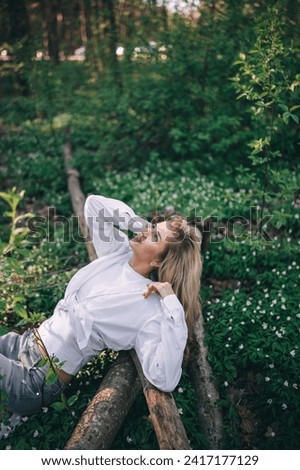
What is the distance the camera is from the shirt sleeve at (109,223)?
4.14 metres

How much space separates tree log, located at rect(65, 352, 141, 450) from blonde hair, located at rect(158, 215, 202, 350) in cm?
74

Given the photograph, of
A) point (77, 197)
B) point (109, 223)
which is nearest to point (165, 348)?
point (109, 223)

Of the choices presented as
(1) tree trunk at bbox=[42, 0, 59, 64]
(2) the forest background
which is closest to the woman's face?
(2) the forest background

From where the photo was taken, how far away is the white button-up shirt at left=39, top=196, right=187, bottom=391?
3.14 m

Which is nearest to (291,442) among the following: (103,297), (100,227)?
(103,297)

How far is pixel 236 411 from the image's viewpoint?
12.1ft

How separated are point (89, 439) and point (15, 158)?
743 centimetres

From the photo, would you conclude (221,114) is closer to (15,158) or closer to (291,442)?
(15,158)

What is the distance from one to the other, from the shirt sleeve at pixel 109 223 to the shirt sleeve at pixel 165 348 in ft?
3.33

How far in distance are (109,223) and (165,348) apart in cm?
168

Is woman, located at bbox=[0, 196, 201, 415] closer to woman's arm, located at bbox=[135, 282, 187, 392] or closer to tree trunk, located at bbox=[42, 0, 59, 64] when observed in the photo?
woman's arm, located at bbox=[135, 282, 187, 392]

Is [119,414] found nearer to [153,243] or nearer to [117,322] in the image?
[117,322]

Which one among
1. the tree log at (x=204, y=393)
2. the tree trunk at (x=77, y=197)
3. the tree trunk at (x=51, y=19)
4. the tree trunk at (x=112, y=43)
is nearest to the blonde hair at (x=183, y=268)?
the tree log at (x=204, y=393)

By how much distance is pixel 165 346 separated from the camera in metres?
3.11
